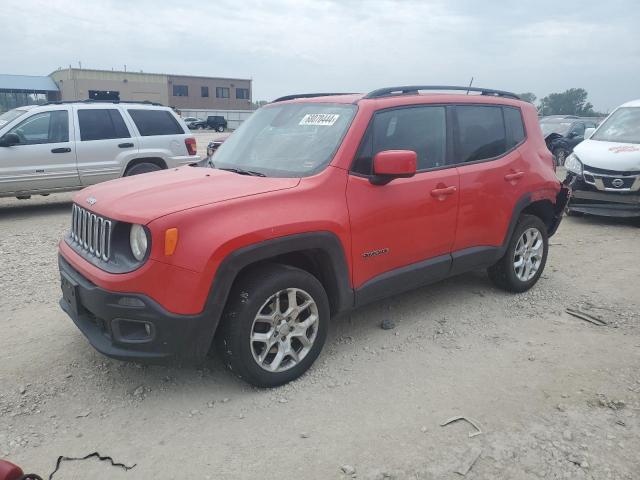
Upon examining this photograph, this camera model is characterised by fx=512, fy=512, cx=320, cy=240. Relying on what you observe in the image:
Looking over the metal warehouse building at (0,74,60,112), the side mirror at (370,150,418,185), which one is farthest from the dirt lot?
the metal warehouse building at (0,74,60,112)

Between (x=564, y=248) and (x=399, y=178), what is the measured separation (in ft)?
13.6

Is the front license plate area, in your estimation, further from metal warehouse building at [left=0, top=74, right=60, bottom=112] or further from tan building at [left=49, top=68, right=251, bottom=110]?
metal warehouse building at [left=0, top=74, right=60, bottom=112]

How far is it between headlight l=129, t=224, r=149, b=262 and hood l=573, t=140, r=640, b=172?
745 centimetres

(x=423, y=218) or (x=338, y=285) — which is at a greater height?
(x=423, y=218)

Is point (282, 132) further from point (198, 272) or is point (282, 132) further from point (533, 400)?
point (533, 400)

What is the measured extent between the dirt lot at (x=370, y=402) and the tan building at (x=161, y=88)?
61.5 metres

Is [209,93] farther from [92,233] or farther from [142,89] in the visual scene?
[92,233]

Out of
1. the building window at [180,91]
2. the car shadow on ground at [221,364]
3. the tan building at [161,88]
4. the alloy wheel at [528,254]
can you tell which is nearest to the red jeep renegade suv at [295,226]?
the alloy wheel at [528,254]

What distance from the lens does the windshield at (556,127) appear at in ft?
55.7

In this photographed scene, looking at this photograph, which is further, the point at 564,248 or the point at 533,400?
the point at 564,248

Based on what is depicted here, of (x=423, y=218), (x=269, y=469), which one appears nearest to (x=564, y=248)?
(x=423, y=218)

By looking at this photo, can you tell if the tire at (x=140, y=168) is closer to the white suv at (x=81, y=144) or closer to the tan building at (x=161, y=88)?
the white suv at (x=81, y=144)

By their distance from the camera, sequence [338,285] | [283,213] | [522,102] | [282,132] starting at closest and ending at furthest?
[283,213]
[338,285]
[282,132]
[522,102]

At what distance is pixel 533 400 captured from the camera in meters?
3.15
